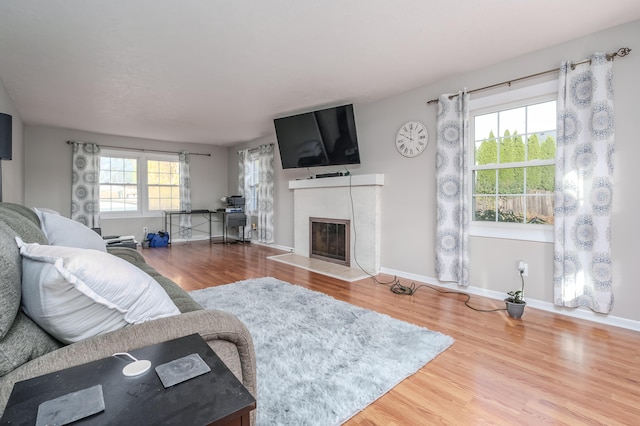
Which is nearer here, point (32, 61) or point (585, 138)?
point (585, 138)

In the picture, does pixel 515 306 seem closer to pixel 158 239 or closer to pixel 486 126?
pixel 486 126

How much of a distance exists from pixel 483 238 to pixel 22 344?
336 centimetres

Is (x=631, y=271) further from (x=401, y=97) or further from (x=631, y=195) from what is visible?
(x=401, y=97)

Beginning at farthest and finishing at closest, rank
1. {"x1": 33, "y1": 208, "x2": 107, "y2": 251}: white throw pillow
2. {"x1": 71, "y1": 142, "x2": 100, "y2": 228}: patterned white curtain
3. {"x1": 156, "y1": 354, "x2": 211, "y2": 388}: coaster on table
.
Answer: {"x1": 71, "y1": 142, "x2": 100, "y2": 228}: patterned white curtain → {"x1": 33, "y1": 208, "x2": 107, "y2": 251}: white throw pillow → {"x1": 156, "y1": 354, "x2": 211, "y2": 388}: coaster on table

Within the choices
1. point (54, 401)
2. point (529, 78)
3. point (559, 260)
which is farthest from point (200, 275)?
point (529, 78)

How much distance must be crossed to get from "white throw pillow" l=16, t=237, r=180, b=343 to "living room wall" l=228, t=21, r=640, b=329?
3069 mm

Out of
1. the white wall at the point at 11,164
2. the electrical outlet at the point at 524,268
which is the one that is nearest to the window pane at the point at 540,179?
the electrical outlet at the point at 524,268

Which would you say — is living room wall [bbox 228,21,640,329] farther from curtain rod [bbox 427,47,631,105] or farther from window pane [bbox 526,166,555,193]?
window pane [bbox 526,166,555,193]

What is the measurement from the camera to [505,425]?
1.35m

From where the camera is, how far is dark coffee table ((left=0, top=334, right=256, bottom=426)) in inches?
22.1

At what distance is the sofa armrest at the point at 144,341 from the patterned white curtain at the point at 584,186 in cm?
272

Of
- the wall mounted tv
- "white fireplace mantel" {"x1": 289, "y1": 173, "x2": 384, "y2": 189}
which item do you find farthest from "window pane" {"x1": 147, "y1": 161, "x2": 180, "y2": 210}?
the wall mounted tv

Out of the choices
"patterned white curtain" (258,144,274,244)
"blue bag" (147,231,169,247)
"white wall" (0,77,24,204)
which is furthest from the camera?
"blue bag" (147,231,169,247)

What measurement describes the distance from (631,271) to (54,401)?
3.34 metres
